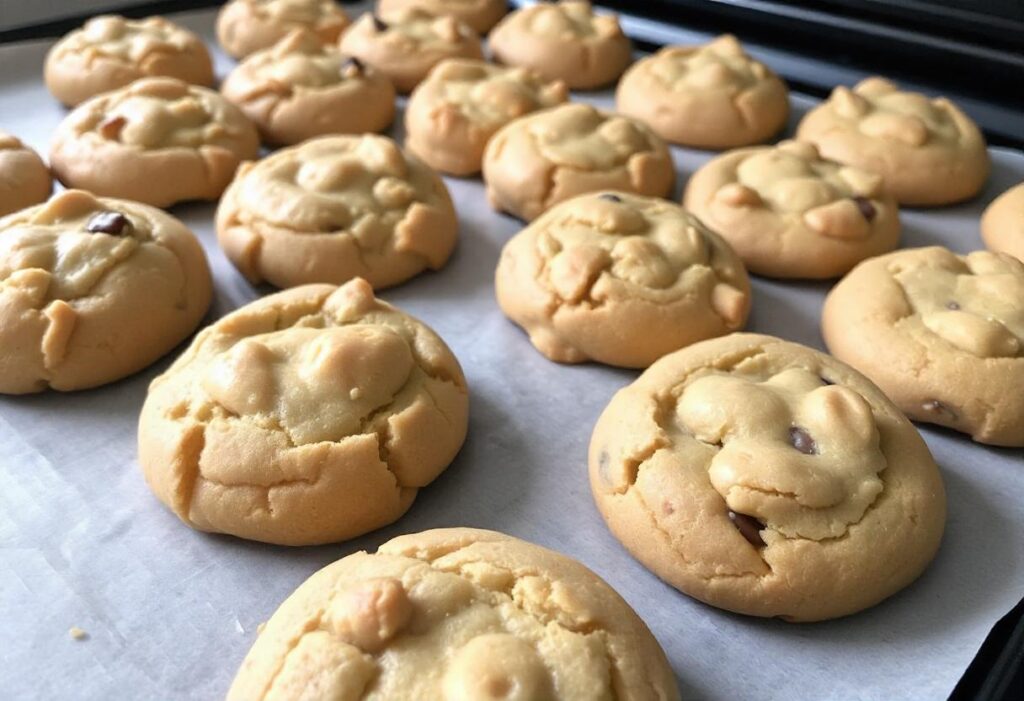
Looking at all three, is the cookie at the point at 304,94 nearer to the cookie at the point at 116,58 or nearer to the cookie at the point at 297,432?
the cookie at the point at 116,58

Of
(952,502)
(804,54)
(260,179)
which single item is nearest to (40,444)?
(260,179)

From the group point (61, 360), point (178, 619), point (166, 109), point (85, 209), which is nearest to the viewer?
point (178, 619)

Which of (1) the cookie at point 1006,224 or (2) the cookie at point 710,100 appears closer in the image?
(1) the cookie at point 1006,224

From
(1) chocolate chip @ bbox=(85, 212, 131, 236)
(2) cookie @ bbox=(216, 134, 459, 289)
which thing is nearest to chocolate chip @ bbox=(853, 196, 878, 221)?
(2) cookie @ bbox=(216, 134, 459, 289)

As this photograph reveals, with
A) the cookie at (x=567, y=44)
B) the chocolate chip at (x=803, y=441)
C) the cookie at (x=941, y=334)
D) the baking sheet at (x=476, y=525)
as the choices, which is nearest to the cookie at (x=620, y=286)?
the baking sheet at (x=476, y=525)

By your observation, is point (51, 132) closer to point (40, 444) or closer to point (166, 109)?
point (166, 109)
